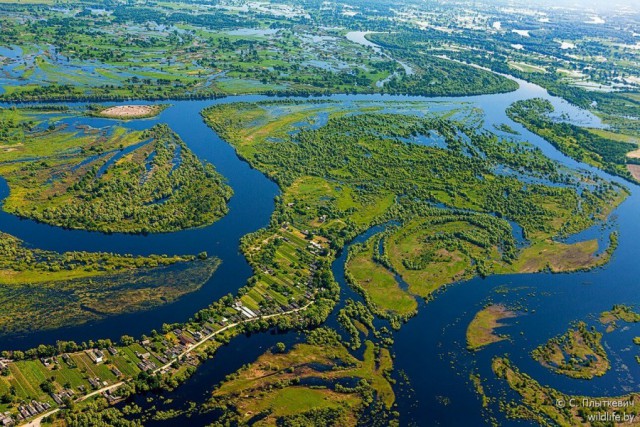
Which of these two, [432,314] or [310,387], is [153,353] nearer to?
[310,387]

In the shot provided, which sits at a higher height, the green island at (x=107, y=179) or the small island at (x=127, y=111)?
the small island at (x=127, y=111)

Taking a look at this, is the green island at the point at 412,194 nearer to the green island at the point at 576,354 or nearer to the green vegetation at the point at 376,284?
the green vegetation at the point at 376,284

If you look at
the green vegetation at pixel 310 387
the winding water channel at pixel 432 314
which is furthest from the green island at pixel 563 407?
the green vegetation at pixel 310 387

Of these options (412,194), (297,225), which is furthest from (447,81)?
(297,225)

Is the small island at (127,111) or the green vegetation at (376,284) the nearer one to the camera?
the green vegetation at (376,284)

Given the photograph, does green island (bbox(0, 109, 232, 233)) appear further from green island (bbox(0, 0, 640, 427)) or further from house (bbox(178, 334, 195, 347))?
house (bbox(178, 334, 195, 347))

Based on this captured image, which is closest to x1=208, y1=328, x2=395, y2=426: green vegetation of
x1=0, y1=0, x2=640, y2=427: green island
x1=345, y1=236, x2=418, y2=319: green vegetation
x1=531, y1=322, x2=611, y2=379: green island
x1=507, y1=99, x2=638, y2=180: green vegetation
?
x1=0, y1=0, x2=640, y2=427: green island

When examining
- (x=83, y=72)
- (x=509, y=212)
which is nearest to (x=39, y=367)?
(x=509, y=212)
